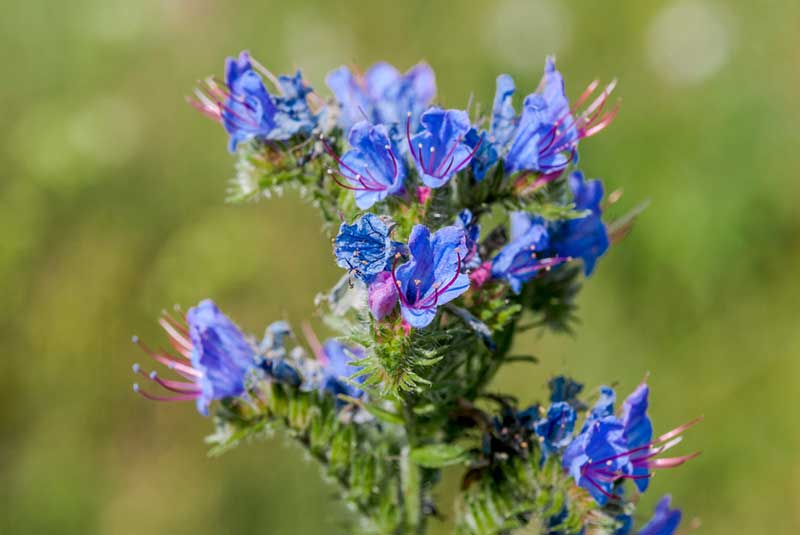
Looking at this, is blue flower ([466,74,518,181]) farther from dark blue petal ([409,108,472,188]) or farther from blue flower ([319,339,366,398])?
blue flower ([319,339,366,398])

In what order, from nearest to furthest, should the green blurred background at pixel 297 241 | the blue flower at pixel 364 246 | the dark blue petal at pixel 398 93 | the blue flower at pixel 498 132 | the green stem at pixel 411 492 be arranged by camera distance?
the blue flower at pixel 364 246
the blue flower at pixel 498 132
the dark blue petal at pixel 398 93
the green stem at pixel 411 492
the green blurred background at pixel 297 241

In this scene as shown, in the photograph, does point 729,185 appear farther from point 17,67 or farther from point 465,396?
point 17,67

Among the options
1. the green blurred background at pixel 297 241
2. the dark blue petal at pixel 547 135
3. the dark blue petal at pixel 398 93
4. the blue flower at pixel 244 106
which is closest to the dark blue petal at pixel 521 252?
the dark blue petal at pixel 547 135

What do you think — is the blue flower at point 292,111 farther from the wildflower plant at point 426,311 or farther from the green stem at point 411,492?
the green stem at point 411,492

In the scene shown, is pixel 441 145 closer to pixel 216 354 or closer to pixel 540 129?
pixel 540 129

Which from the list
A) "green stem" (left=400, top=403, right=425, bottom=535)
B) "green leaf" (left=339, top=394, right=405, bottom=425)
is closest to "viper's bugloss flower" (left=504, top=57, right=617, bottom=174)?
"green leaf" (left=339, top=394, right=405, bottom=425)

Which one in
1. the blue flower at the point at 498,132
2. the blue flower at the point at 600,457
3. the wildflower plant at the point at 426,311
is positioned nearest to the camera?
the wildflower plant at the point at 426,311

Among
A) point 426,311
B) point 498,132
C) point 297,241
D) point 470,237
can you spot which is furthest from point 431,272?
point 297,241
